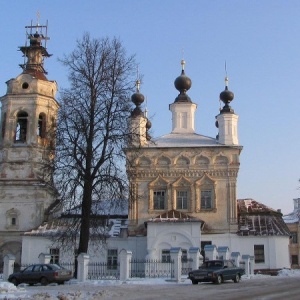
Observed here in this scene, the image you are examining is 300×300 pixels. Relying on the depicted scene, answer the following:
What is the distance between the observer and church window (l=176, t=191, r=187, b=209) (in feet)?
112

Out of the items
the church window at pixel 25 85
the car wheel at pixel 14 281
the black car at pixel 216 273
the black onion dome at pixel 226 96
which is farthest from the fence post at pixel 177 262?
the church window at pixel 25 85

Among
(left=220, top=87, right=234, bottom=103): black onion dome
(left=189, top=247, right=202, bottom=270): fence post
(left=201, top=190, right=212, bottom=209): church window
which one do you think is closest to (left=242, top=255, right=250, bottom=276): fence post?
(left=189, top=247, right=202, bottom=270): fence post

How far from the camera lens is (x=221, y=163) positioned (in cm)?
3428

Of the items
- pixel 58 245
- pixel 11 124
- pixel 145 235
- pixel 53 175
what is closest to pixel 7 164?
pixel 11 124

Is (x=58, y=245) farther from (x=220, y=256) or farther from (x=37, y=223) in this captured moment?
(x=220, y=256)

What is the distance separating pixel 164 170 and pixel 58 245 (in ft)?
27.2

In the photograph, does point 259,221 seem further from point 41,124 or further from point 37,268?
point 37,268

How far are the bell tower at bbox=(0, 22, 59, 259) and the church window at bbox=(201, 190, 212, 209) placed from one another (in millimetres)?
9588

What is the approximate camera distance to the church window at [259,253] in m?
33.2

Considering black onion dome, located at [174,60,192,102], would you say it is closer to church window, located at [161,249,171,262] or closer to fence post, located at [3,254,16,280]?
church window, located at [161,249,171,262]

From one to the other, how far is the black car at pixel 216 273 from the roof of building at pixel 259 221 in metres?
12.4

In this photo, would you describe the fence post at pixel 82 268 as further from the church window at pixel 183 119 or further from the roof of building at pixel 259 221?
the church window at pixel 183 119

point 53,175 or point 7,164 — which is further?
point 7,164

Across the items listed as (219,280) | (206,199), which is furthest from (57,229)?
(219,280)
